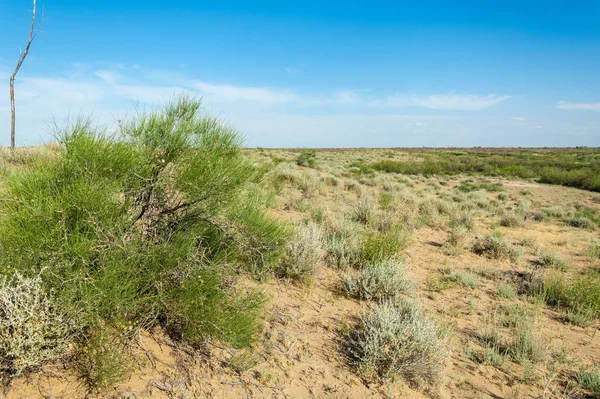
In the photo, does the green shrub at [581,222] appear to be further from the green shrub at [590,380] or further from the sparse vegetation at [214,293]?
the green shrub at [590,380]

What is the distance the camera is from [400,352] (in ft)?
11.6

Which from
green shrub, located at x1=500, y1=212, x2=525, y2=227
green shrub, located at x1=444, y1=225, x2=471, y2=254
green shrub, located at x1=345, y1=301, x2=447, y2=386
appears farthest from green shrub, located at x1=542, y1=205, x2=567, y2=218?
green shrub, located at x1=345, y1=301, x2=447, y2=386

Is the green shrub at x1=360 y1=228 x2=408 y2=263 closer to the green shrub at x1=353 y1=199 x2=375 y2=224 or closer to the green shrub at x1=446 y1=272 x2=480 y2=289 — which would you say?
the green shrub at x1=446 y1=272 x2=480 y2=289

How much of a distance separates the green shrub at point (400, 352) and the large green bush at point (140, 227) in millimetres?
1209

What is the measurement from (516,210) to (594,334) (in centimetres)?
1122

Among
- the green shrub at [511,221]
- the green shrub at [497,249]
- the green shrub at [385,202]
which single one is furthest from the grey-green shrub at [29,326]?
the green shrub at [511,221]

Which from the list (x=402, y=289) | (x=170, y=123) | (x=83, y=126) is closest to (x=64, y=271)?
(x=83, y=126)

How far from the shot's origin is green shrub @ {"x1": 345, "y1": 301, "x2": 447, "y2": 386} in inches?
137

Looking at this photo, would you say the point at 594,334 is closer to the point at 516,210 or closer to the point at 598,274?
the point at 598,274

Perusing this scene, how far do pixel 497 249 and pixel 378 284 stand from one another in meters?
4.65

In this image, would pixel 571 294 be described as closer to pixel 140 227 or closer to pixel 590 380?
pixel 590 380

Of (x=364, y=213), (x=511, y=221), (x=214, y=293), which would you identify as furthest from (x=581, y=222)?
(x=214, y=293)

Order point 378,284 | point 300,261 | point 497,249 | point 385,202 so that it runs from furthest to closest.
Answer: point 385,202
point 497,249
point 300,261
point 378,284

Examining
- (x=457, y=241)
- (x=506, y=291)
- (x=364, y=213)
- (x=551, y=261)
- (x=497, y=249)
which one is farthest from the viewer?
(x=364, y=213)
